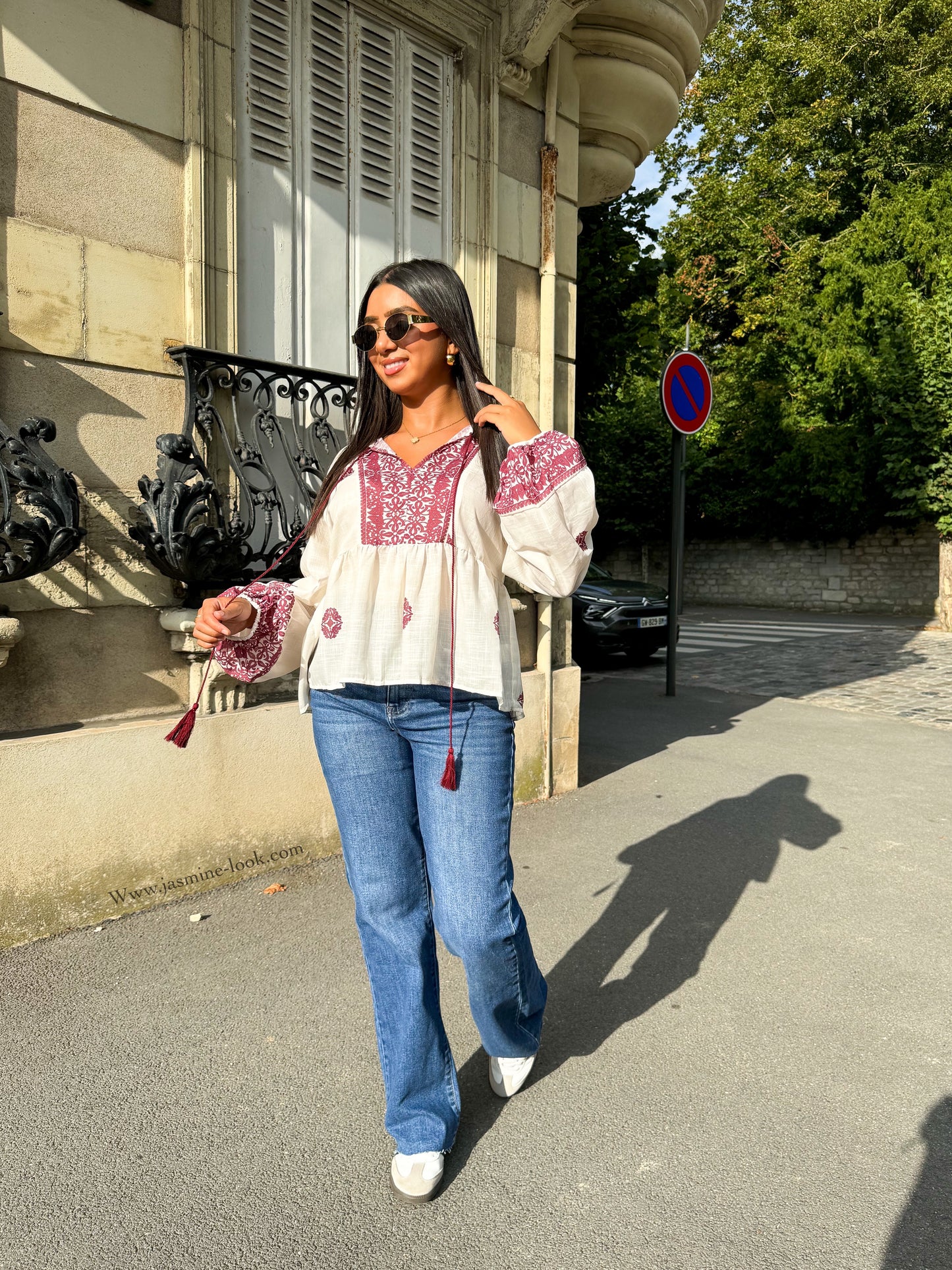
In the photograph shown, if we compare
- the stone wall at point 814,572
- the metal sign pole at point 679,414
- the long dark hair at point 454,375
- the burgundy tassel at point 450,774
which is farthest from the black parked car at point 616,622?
the stone wall at point 814,572

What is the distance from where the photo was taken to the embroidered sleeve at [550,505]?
183 cm

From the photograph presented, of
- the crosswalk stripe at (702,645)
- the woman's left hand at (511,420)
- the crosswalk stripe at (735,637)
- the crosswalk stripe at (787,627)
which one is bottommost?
the crosswalk stripe at (702,645)

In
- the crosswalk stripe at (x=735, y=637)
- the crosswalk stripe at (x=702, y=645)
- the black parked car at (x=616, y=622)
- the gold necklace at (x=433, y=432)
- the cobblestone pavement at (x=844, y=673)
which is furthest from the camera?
the crosswalk stripe at (x=735, y=637)

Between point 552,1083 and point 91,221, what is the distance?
3.37m

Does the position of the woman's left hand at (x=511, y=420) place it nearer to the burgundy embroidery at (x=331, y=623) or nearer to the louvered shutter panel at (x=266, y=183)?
the burgundy embroidery at (x=331, y=623)

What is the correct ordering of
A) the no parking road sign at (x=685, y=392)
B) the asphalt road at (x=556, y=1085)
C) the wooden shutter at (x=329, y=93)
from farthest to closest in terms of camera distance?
the no parking road sign at (x=685, y=392)
the wooden shutter at (x=329, y=93)
the asphalt road at (x=556, y=1085)

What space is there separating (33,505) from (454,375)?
186 cm

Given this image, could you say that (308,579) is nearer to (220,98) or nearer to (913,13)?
(220,98)

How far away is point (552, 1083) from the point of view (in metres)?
2.52

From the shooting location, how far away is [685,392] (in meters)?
8.33

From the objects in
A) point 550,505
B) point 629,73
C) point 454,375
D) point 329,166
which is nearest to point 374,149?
point 329,166

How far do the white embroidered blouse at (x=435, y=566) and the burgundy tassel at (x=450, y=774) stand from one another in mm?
144

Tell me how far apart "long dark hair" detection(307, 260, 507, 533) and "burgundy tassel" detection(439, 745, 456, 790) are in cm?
55

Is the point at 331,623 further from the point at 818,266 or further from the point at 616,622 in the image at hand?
the point at 818,266
